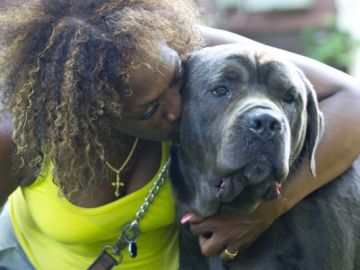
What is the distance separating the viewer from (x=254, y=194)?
3.97 meters

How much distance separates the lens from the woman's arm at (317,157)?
162 inches

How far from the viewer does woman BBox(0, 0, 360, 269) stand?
12.5 feet

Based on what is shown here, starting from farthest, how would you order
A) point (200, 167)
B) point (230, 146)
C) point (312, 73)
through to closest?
point (312, 73), point (200, 167), point (230, 146)

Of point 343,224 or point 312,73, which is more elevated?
point 312,73

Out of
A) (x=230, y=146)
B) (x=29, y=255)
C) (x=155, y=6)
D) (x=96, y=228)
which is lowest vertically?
(x=29, y=255)

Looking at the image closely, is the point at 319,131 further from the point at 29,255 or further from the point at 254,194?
the point at 29,255

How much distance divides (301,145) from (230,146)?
1.49 feet

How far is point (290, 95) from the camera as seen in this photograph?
161 inches

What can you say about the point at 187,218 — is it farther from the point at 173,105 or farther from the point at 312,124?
the point at 312,124

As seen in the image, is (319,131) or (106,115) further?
(319,131)

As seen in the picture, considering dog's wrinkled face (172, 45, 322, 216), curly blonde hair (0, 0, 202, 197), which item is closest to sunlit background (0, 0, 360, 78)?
dog's wrinkled face (172, 45, 322, 216)

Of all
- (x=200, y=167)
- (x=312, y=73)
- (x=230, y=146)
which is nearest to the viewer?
(x=230, y=146)

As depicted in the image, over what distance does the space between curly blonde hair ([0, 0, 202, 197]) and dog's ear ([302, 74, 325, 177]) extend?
0.64 m

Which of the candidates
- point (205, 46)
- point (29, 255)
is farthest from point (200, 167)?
point (29, 255)
